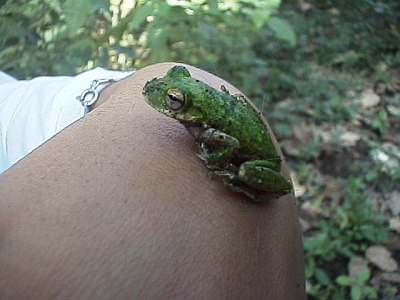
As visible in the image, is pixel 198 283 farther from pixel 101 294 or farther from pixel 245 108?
pixel 245 108

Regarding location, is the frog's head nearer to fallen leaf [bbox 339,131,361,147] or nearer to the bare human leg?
the bare human leg

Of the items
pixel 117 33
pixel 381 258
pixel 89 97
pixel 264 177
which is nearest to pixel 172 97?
pixel 264 177

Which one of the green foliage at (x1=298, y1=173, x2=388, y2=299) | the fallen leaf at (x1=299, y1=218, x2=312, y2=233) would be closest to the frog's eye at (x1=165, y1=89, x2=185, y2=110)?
the green foliage at (x1=298, y1=173, x2=388, y2=299)

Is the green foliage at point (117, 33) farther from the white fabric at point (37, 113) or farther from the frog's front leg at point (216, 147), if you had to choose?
the frog's front leg at point (216, 147)

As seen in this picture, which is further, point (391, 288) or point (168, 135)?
point (391, 288)

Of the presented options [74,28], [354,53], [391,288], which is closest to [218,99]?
[74,28]

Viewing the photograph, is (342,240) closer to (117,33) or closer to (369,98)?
(369,98)
